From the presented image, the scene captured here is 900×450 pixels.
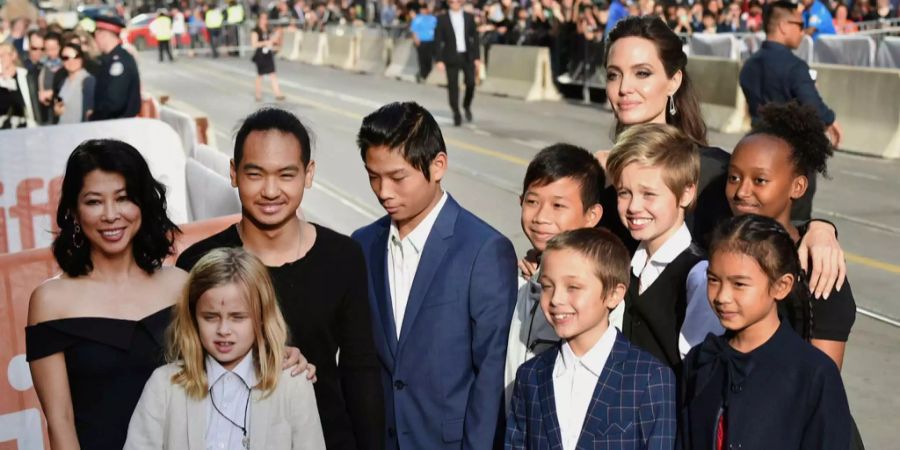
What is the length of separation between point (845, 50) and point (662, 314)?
51.7 feet

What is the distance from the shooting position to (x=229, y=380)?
346 cm

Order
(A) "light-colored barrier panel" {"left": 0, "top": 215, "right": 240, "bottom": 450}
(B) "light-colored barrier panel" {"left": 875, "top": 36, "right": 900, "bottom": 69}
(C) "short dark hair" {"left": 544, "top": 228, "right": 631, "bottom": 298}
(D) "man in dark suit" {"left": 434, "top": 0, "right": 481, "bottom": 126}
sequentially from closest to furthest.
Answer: (C) "short dark hair" {"left": 544, "top": 228, "right": 631, "bottom": 298} → (A) "light-colored barrier panel" {"left": 0, "top": 215, "right": 240, "bottom": 450} → (B) "light-colored barrier panel" {"left": 875, "top": 36, "right": 900, "bottom": 69} → (D) "man in dark suit" {"left": 434, "top": 0, "right": 481, "bottom": 126}

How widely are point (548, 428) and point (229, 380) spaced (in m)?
0.92

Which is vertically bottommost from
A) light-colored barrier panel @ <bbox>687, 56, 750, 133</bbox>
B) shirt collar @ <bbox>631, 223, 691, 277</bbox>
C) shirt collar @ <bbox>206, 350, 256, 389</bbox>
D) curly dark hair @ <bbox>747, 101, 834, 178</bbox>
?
light-colored barrier panel @ <bbox>687, 56, 750, 133</bbox>

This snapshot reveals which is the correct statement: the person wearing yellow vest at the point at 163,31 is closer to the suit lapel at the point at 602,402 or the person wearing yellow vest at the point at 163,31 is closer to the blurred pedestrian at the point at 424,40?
the blurred pedestrian at the point at 424,40

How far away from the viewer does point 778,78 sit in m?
8.95

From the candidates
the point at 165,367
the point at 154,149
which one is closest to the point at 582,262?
the point at 165,367

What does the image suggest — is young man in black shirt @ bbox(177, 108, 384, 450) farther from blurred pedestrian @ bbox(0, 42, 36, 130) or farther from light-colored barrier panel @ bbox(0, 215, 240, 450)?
blurred pedestrian @ bbox(0, 42, 36, 130)

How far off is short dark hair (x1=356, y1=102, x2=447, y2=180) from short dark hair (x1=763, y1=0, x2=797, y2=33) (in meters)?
6.09

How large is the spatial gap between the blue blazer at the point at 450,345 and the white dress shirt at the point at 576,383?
0.30 meters

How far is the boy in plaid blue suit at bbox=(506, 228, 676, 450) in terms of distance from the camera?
3410 mm

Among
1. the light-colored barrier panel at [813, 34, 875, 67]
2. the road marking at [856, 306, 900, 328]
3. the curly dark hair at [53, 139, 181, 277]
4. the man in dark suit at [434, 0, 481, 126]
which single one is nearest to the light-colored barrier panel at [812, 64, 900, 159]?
the light-colored barrier panel at [813, 34, 875, 67]

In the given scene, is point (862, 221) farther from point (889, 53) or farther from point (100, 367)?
point (100, 367)

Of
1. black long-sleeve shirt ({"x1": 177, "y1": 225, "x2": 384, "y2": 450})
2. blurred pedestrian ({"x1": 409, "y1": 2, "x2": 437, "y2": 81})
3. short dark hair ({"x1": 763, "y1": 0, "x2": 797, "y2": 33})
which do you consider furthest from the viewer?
blurred pedestrian ({"x1": 409, "y1": 2, "x2": 437, "y2": 81})
